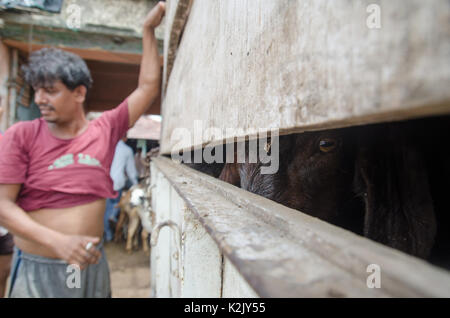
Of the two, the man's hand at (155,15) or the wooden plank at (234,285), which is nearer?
the wooden plank at (234,285)

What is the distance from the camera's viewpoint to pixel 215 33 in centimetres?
75

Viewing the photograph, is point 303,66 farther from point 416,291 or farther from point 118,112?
point 118,112

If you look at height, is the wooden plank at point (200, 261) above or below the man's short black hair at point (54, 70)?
below

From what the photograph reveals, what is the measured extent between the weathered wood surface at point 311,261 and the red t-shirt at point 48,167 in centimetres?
167

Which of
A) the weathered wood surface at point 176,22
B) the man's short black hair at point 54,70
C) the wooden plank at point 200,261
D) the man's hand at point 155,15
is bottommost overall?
the wooden plank at point 200,261

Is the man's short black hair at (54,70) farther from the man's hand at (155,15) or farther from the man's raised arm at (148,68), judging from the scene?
the man's hand at (155,15)

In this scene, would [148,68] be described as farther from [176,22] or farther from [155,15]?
[176,22]

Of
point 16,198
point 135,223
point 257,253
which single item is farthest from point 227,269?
point 135,223

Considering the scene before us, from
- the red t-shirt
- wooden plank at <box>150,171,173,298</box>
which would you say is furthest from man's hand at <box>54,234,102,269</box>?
wooden plank at <box>150,171,173,298</box>

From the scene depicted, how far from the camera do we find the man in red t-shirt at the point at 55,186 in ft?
5.31

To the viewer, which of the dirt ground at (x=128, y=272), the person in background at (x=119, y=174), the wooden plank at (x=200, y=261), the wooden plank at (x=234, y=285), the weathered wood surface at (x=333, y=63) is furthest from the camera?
the person in background at (x=119, y=174)

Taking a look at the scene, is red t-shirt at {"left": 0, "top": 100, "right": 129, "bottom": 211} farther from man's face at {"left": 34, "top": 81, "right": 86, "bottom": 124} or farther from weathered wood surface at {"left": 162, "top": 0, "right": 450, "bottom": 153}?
weathered wood surface at {"left": 162, "top": 0, "right": 450, "bottom": 153}

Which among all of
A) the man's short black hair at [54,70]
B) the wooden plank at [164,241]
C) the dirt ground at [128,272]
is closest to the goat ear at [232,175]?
the wooden plank at [164,241]

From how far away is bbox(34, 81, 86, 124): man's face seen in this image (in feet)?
5.89
